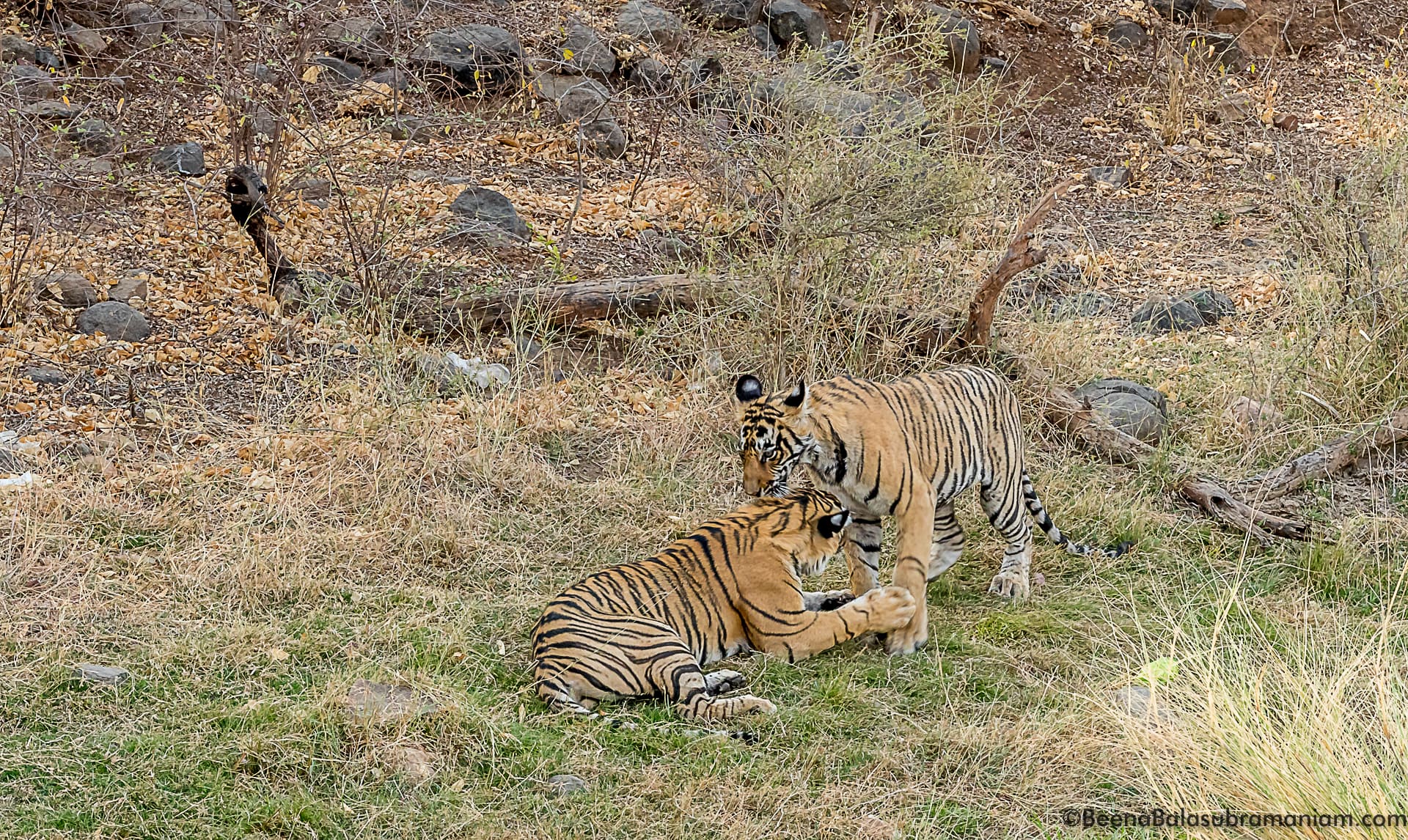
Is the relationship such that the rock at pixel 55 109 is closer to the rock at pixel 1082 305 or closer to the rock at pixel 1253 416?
the rock at pixel 1082 305

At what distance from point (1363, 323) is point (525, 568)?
469 cm

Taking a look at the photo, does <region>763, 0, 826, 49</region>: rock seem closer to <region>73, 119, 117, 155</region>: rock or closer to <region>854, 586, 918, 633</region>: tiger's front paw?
<region>73, 119, 117, 155</region>: rock

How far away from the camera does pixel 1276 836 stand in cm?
369

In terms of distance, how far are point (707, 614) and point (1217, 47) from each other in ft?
34.1

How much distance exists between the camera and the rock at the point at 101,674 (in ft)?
15.9

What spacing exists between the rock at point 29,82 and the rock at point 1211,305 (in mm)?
7040

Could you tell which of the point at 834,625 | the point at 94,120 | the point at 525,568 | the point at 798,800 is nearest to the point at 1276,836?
the point at 798,800

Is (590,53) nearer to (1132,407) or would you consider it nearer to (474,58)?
(474,58)

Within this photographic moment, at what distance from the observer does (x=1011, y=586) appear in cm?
588

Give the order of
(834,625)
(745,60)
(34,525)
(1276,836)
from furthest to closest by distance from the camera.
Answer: (745,60) < (34,525) < (834,625) < (1276,836)

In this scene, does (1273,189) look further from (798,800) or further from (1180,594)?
(798,800)

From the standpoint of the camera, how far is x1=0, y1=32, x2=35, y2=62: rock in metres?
9.57

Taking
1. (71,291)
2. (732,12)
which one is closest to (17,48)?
(71,291)

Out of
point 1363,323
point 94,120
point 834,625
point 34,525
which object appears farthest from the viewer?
point 94,120
